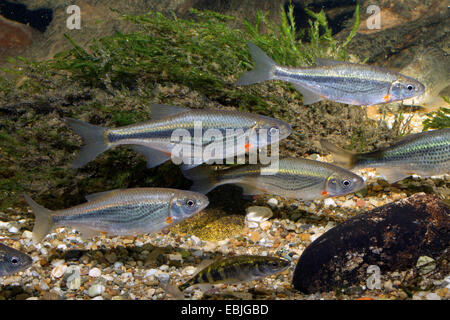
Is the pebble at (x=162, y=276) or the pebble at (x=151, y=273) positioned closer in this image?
the pebble at (x=162, y=276)

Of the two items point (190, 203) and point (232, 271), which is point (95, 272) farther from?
point (232, 271)

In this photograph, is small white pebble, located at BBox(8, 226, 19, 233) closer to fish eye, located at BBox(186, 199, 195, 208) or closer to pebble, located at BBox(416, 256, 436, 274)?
fish eye, located at BBox(186, 199, 195, 208)

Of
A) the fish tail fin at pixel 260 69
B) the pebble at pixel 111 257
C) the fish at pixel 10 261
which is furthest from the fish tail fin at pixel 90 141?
the fish tail fin at pixel 260 69

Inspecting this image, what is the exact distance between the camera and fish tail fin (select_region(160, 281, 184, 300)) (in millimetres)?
2896

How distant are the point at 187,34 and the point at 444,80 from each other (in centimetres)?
644

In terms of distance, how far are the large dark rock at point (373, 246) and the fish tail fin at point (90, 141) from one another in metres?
2.09

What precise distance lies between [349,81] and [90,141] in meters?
2.58

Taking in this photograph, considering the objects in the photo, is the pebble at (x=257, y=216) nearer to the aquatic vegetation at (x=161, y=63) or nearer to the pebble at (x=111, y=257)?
the aquatic vegetation at (x=161, y=63)

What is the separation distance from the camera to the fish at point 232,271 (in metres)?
2.86

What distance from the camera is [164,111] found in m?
3.25

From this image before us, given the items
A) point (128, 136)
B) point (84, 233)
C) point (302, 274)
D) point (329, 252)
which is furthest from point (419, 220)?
point (84, 233)

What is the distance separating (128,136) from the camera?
10.4 feet

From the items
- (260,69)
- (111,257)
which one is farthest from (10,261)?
(260,69)
